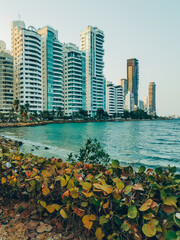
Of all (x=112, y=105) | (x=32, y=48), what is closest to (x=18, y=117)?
(x=32, y=48)

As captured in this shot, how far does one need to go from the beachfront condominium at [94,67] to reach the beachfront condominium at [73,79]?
37.0 feet

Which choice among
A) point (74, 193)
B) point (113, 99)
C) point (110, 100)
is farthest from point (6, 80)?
point (74, 193)

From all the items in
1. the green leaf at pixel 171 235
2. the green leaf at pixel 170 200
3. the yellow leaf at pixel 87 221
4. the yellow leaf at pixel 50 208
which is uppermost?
the green leaf at pixel 170 200

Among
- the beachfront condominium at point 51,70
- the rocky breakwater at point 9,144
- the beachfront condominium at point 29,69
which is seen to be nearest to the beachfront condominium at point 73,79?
the beachfront condominium at point 51,70

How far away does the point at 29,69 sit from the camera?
112 m

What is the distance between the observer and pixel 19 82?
11438 cm

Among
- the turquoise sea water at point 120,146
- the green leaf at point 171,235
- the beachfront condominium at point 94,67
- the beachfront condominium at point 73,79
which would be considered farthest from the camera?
the beachfront condominium at point 94,67

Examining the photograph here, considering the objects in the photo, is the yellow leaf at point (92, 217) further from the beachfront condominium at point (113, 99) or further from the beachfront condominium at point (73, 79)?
the beachfront condominium at point (113, 99)

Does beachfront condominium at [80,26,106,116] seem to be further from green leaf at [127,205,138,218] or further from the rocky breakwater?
green leaf at [127,205,138,218]

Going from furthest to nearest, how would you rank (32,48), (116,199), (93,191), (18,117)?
1. (32,48)
2. (18,117)
3. (93,191)
4. (116,199)

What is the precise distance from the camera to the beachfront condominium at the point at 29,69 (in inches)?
4336

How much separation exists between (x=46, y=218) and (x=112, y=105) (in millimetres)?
184360

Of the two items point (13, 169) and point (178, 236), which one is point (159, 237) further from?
point (13, 169)

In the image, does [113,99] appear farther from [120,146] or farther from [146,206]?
[146,206]
